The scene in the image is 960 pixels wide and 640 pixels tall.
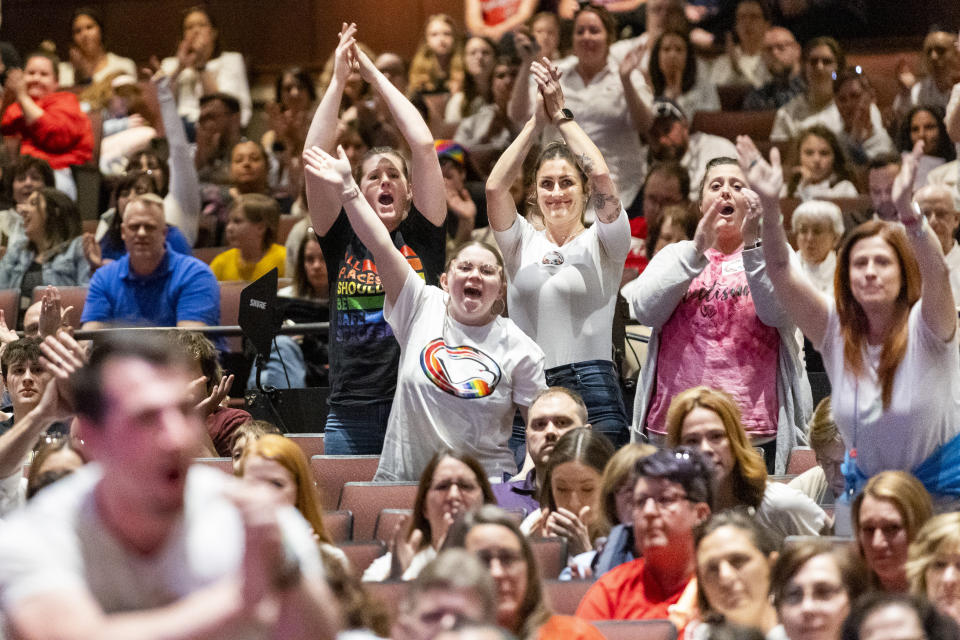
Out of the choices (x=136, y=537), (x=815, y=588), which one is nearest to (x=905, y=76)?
(x=815, y=588)

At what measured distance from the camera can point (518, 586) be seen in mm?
2461

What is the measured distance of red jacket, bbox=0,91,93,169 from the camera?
262 inches

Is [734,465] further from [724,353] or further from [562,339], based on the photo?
[562,339]

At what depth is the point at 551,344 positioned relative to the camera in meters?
3.89

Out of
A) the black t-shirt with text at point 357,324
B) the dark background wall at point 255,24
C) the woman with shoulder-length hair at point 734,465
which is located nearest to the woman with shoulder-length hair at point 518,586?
the woman with shoulder-length hair at point 734,465

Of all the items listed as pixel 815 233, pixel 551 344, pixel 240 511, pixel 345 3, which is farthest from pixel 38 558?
pixel 345 3

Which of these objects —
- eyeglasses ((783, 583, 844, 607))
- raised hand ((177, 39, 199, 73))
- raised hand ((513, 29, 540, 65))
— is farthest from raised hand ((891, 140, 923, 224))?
raised hand ((177, 39, 199, 73))

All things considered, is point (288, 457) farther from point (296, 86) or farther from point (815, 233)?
point (296, 86)

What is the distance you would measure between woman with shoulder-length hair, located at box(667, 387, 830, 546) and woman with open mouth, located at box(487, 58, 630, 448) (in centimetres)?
62

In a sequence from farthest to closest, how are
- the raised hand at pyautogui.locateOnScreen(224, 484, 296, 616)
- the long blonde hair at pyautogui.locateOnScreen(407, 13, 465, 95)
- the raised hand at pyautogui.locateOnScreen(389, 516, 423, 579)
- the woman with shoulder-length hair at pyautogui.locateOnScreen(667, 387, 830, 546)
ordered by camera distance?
the long blonde hair at pyautogui.locateOnScreen(407, 13, 465, 95) → the woman with shoulder-length hair at pyautogui.locateOnScreen(667, 387, 830, 546) → the raised hand at pyautogui.locateOnScreen(389, 516, 423, 579) → the raised hand at pyautogui.locateOnScreen(224, 484, 296, 616)

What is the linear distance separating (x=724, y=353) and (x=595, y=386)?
0.36 m

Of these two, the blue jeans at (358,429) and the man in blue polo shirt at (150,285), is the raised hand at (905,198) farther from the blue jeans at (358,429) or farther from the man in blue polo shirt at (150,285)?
the man in blue polo shirt at (150,285)

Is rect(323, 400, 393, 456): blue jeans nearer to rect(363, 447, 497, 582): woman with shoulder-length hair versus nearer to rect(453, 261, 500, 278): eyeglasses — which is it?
rect(453, 261, 500, 278): eyeglasses

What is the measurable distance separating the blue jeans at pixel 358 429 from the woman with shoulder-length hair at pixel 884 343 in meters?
1.38
